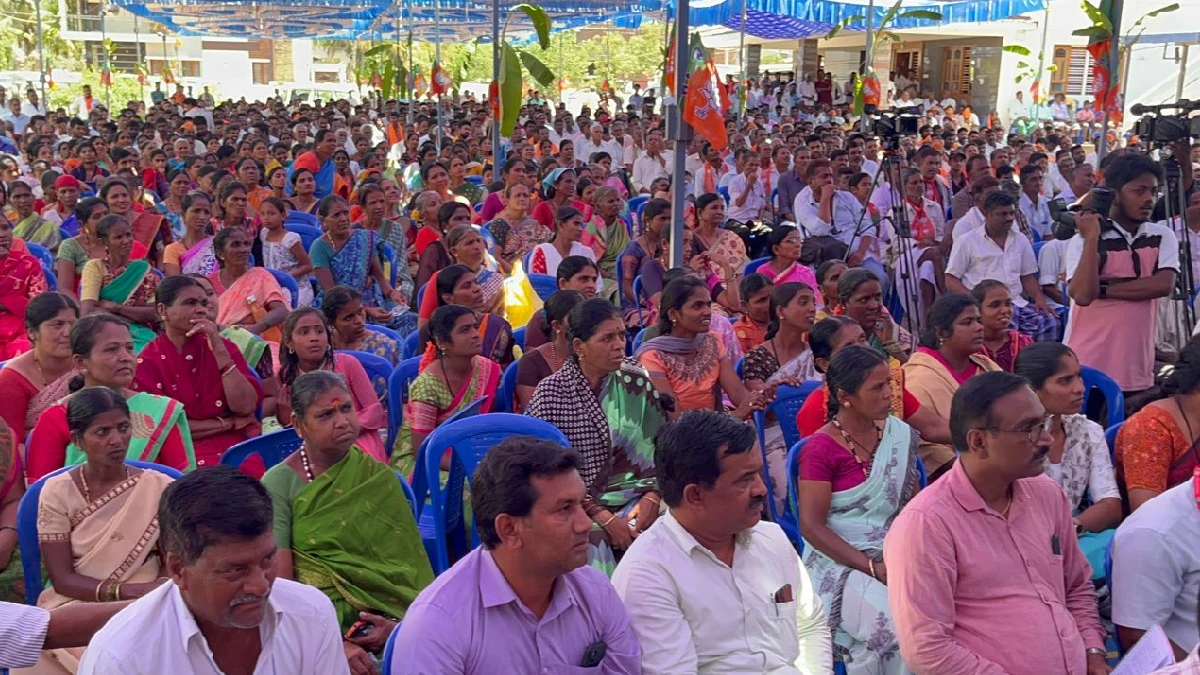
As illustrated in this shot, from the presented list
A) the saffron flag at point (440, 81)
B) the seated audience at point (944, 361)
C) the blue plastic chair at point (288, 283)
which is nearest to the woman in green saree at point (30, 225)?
the blue plastic chair at point (288, 283)

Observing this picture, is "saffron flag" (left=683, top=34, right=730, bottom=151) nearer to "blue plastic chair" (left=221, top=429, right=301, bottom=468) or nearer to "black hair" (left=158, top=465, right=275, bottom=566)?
"blue plastic chair" (left=221, top=429, right=301, bottom=468)

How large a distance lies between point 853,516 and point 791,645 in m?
0.69

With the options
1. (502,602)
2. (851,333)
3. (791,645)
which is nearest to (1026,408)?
(791,645)

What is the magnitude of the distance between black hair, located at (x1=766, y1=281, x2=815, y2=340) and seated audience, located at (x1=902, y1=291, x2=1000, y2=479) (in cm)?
62

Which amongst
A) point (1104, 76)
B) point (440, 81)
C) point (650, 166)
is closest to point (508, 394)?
point (1104, 76)

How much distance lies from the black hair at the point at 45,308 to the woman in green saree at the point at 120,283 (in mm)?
1315

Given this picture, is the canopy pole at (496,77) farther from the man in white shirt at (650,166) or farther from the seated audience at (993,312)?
the seated audience at (993,312)

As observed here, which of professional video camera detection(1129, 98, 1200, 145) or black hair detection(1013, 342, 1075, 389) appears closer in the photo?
black hair detection(1013, 342, 1075, 389)

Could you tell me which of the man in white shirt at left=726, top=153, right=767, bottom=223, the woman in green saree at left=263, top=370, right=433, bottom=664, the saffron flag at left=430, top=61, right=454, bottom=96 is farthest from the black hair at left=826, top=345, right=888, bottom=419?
the saffron flag at left=430, top=61, right=454, bottom=96

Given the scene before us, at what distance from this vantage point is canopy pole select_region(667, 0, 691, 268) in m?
5.15

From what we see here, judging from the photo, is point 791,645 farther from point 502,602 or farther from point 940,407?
point 940,407

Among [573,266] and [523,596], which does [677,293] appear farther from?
[523,596]

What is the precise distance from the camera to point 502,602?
2.14 metres

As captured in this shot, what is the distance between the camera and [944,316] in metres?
3.83
